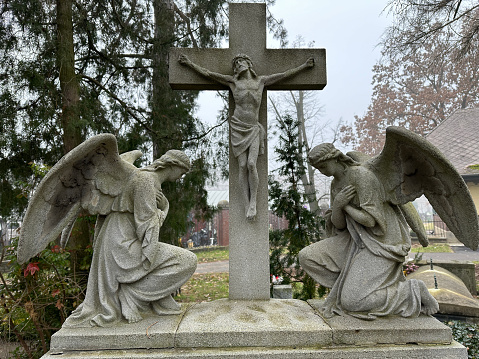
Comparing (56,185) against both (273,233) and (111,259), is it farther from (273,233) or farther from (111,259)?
(273,233)

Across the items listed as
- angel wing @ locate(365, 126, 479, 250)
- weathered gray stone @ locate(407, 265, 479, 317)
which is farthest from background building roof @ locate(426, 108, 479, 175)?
angel wing @ locate(365, 126, 479, 250)

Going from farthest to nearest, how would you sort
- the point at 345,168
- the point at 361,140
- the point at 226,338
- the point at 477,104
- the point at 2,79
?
the point at 361,140, the point at 477,104, the point at 2,79, the point at 345,168, the point at 226,338

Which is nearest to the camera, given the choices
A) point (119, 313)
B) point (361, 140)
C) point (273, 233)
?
point (119, 313)

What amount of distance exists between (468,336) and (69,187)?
4.47 m

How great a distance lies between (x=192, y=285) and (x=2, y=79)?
602 centimetres

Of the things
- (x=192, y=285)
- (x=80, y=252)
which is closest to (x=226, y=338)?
(x=80, y=252)

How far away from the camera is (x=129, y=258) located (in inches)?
107

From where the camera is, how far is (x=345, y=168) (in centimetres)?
296

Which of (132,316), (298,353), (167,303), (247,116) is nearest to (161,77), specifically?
(247,116)

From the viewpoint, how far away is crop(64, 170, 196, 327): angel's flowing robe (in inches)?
106

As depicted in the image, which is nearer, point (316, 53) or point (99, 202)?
point (99, 202)

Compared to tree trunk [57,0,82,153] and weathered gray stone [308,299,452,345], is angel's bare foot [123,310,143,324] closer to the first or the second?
weathered gray stone [308,299,452,345]

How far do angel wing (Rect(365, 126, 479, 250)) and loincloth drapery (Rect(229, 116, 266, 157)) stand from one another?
104cm

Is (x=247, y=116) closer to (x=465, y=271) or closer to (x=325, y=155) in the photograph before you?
(x=325, y=155)
